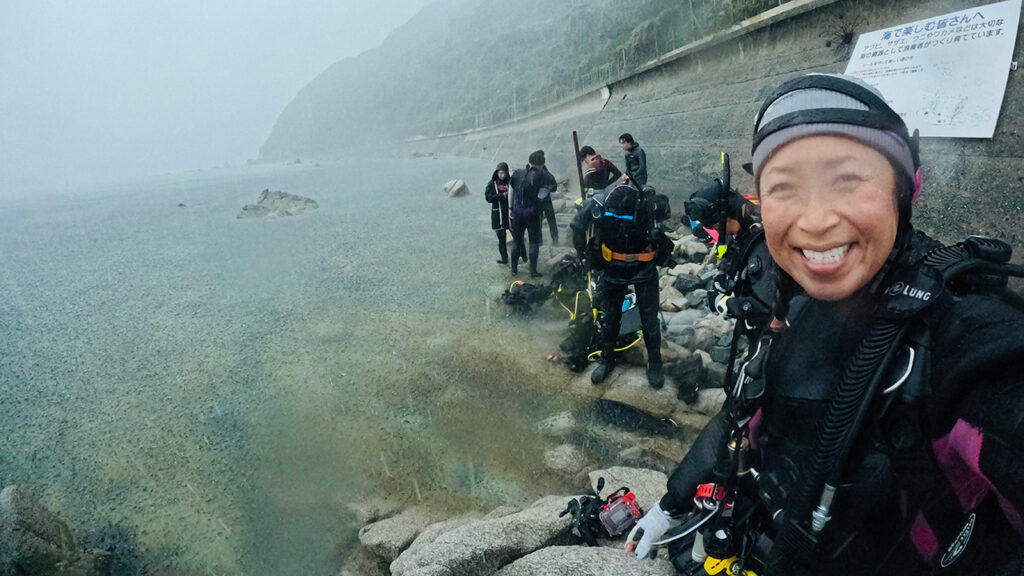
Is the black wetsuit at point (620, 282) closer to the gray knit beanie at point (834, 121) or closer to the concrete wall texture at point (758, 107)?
the gray knit beanie at point (834, 121)

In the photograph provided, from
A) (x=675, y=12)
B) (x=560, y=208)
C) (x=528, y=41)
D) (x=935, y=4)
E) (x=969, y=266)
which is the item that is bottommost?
(x=560, y=208)

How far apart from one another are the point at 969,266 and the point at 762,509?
3.69ft

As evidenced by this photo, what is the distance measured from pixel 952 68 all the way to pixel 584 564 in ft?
22.8

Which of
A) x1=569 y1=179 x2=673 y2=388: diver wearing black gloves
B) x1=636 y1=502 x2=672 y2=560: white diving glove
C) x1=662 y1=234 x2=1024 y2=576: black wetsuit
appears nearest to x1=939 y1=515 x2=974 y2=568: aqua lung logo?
x1=662 y1=234 x2=1024 y2=576: black wetsuit

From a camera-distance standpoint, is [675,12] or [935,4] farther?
[675,12]

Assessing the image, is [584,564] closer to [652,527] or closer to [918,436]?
[652,527]

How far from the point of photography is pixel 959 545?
3.64 ft

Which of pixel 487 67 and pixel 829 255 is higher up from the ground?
pixel 487 67

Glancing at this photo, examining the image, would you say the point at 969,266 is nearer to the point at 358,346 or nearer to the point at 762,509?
the point at 762,509

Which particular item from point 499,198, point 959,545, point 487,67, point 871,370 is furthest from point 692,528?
point 487,67

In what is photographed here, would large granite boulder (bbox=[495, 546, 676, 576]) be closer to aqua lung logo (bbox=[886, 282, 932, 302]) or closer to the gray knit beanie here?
aqua lung logo (bbox=[886, 282, 932, 302])

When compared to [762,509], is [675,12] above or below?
above

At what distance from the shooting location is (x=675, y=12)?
1004 inches

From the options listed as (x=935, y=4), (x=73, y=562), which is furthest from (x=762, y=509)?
(x=935, y=4)
